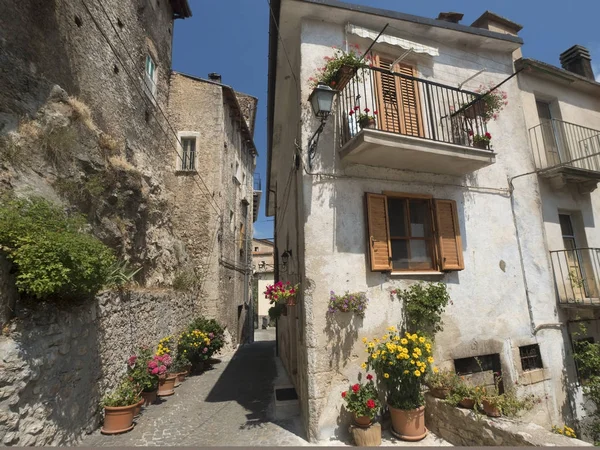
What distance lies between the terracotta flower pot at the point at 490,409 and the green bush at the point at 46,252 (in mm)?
6237

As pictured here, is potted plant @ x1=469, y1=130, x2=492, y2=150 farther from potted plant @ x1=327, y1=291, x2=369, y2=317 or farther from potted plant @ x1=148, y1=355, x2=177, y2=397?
potted plant @ x1=148, y1=355, x2=177, y2=397

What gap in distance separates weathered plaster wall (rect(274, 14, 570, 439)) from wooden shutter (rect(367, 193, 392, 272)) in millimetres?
167

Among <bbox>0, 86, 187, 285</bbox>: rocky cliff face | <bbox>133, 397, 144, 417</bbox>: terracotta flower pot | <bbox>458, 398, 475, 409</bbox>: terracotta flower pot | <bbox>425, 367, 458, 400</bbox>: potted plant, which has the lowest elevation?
<bbox>133, 397, 144, 417</bbox>: terracotta flower pot

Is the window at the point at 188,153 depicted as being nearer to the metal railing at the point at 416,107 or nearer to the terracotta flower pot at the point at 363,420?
the metal railing at the point at 416,107

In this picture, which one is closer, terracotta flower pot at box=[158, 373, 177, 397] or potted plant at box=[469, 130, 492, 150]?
potted plant at box=[469, 130, 492, 150]

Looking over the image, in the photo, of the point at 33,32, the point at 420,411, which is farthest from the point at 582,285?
the point at 33,32

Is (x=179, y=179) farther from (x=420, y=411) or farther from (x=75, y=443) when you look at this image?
(x=420, y=411)

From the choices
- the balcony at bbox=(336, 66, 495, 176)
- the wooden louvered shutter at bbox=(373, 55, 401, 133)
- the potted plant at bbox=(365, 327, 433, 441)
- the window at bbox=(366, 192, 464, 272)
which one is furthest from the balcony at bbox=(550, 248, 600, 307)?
the wooden louvered shutter at bbox=(373, 55, 401, 133)

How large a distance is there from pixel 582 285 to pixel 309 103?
7.43 m

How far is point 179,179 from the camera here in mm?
16016

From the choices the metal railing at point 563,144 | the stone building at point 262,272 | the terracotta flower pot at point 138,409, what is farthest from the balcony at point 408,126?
the stone building at point 262,272

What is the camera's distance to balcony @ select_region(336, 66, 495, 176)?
5793 millimetres

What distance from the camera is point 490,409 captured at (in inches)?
183

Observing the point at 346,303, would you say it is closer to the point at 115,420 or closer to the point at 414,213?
the point at 414,213
